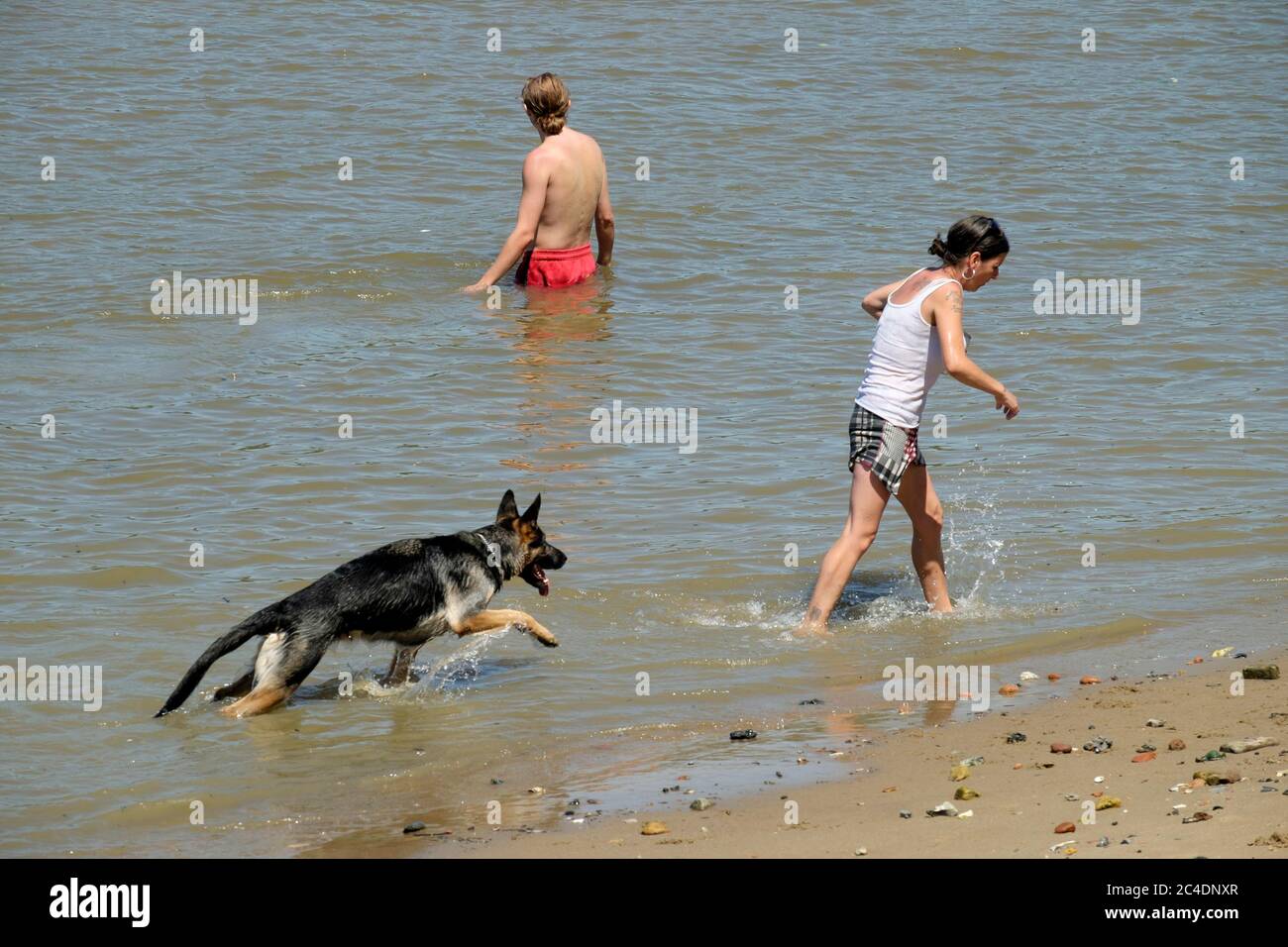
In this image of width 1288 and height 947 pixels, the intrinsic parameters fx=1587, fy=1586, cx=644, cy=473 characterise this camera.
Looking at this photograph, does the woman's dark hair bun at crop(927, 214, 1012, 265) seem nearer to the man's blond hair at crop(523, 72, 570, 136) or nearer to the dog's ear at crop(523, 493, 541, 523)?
the dog's ear at crop(523, 493, 541, 523)

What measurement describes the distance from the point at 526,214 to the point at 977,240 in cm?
580

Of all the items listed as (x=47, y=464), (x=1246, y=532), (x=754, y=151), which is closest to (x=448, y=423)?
(x=47, y=464)

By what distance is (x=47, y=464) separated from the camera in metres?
9.14

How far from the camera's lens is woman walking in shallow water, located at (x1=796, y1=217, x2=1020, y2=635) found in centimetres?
685

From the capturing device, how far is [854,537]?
7.21 m
